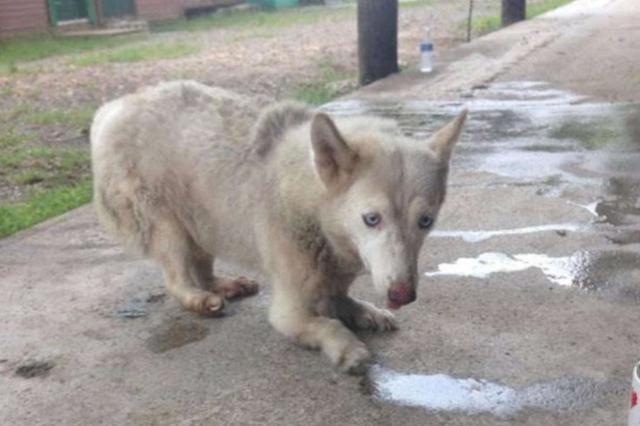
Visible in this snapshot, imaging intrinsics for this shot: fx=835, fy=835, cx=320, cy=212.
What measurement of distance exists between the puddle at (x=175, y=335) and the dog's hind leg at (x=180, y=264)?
0.34ft

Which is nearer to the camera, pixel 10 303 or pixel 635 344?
pixel 635 344

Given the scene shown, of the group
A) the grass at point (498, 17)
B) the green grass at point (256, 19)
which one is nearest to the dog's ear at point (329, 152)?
the grass at point (498, 17)

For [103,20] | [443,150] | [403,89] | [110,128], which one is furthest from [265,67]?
[103,20]

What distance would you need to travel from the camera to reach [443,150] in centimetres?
350

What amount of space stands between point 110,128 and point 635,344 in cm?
278

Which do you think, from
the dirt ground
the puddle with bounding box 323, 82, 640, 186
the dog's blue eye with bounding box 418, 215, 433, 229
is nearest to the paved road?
the puddle with bounding box 323, 82, 640, 186

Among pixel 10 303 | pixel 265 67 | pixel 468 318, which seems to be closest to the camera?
pixel 468 318

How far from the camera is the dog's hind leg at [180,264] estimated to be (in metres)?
4.24

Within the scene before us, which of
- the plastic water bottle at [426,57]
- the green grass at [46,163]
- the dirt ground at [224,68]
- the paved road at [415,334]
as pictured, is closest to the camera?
the paved road at [415,334]

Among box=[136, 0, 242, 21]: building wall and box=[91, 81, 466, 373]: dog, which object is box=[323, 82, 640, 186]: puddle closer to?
box=[91, 81, 466, 373]: dog

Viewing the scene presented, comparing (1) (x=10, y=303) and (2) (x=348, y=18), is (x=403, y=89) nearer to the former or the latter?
(1) (x=10, y=303)

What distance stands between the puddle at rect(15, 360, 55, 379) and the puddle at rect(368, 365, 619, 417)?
1.48 m

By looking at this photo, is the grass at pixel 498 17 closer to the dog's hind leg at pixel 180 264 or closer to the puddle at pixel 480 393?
the dog's hind leg at pixel 180 264

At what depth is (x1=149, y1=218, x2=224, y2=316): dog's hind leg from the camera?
4242mm
